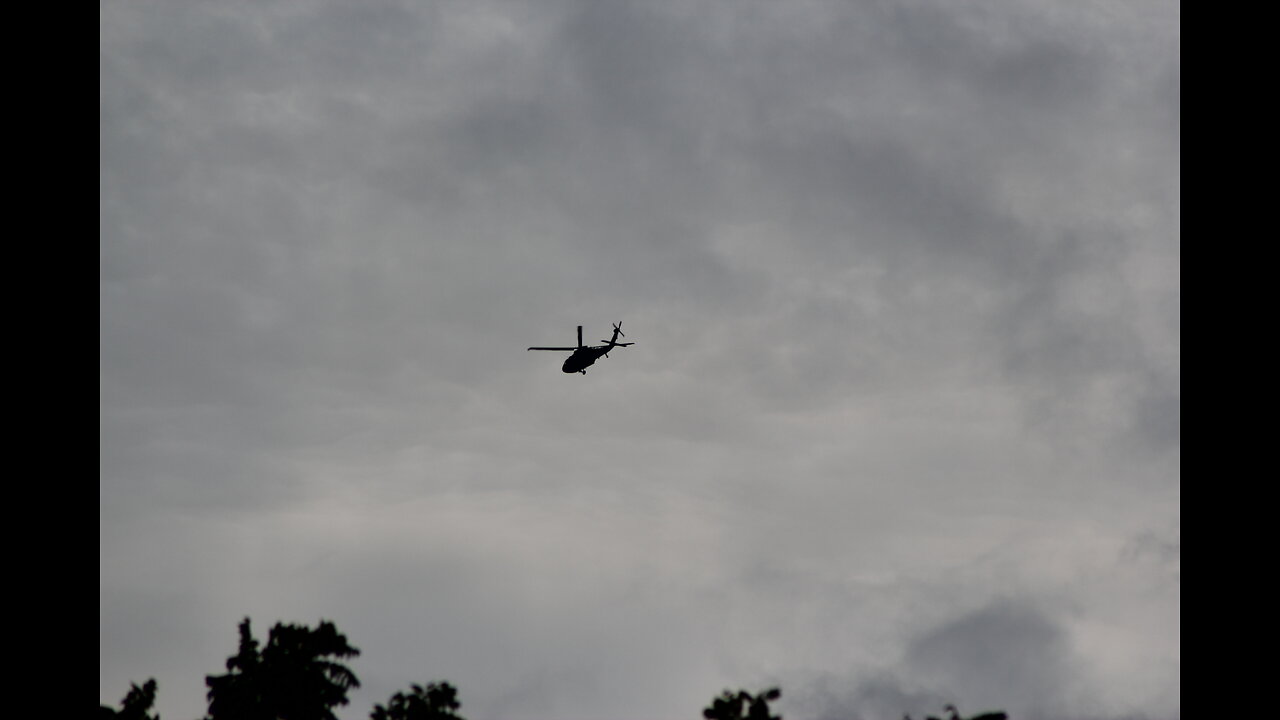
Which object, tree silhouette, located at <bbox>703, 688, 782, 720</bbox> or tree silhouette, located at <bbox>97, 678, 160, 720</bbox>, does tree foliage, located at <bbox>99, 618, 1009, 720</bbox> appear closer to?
tree silhouette, located at <bbox>97, 678, 160, 720</bbox>

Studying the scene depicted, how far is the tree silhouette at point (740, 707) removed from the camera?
20.6 m

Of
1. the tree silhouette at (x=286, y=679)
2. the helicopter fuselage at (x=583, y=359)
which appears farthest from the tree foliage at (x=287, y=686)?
the helicopter fuselage at (x=583, y=359)

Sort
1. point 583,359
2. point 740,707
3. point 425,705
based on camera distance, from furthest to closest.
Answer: point 583,359, point 425,705, point 740,707

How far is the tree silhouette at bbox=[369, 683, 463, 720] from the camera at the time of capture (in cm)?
2781

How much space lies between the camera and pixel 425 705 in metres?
27.9

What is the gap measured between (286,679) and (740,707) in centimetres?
1363

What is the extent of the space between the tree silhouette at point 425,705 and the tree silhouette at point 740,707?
9267mm

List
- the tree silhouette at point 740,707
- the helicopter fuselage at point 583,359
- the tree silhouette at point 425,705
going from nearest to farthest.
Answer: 1. the tree silhouette at point 740,707
2. the tree silhouette at point 425,705
3. the helicopter fuselage at point 583,359

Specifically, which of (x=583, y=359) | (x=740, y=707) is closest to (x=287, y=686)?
(x=740, y=707)

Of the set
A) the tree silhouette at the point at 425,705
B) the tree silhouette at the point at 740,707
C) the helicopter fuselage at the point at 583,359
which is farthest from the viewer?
the helicopter fuselage at the point at 583,359

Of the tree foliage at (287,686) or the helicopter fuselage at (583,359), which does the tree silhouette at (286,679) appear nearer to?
the tree foliage at (287,686)

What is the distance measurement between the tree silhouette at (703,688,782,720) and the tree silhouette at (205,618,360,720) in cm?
1254

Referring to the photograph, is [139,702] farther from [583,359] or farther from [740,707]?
[583,359]
